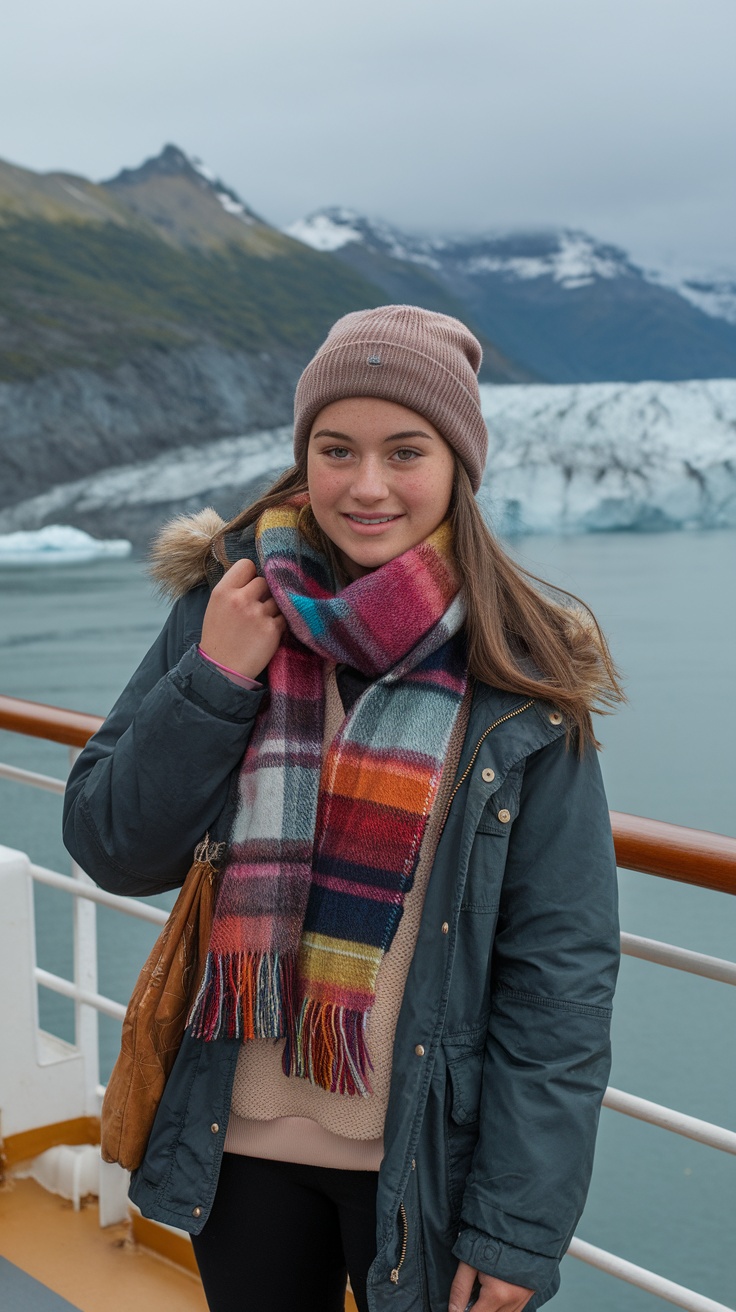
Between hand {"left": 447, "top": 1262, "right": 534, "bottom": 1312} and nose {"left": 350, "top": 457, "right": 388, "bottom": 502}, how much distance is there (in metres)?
0.49

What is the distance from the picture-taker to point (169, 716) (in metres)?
0.74

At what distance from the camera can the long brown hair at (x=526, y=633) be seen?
2.37 ft

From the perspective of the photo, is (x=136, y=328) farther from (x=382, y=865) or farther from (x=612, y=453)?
(x=382, y=865)

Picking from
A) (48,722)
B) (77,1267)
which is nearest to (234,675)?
(48,722)

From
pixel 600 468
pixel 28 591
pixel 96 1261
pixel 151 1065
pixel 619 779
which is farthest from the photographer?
pixel 28 591

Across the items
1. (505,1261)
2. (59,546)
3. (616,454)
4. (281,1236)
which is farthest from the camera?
(59,546)

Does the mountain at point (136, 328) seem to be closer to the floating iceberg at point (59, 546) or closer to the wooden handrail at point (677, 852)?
the floating iceberg at point (59, 546)

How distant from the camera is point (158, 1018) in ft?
2.59

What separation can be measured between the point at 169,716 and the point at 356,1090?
27 cm

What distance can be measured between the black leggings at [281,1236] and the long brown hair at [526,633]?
1.16ft

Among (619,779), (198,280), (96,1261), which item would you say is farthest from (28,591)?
(96,1261)

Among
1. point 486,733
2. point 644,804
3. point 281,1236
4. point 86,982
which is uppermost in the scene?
point 486,733

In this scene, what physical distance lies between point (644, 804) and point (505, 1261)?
23311mm

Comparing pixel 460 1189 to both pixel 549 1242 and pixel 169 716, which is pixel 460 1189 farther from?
pixel 169 716
